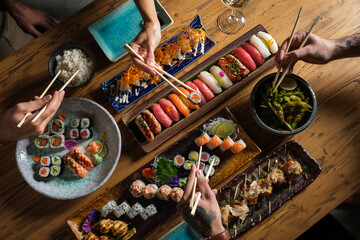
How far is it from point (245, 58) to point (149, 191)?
1.49m

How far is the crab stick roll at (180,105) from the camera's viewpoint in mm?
2529

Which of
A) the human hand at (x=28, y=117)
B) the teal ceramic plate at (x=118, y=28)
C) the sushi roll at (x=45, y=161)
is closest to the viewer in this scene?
the human hand at (x=28, y=117)

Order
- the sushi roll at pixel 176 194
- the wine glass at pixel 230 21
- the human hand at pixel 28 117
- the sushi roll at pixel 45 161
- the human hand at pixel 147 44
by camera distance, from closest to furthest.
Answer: the human hand at pixel 28 117 < the human hand at pixel 147 44 < the sushi roll at pixel 176 194 < the sushi roll at pixel 45 161 < the wine glass at pixel 230 21

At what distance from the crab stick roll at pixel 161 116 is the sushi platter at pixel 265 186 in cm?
77

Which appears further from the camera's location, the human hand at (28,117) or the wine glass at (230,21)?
the wine glass at (230,21)

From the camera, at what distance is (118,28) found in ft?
8.78

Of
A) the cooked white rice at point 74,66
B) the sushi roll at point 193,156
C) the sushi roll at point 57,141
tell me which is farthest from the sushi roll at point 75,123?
the sushi roll at point 193,156

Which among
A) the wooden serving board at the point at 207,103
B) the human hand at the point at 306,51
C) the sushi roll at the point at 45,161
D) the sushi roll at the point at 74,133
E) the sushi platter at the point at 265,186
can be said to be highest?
the sushi roll at the point at 74,133

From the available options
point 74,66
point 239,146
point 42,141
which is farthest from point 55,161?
point 239,146

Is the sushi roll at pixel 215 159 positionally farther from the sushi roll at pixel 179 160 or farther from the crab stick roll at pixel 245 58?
the crab stick roll at pixel 245 58

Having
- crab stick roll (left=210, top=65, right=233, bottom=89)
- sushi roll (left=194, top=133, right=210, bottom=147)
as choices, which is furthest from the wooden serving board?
sushi roll (left=194, top=133, right=210, bottom=147)

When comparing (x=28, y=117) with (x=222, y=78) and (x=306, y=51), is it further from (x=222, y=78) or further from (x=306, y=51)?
(x=306, y=51)

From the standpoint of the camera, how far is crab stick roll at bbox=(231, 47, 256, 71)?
2.60 metres

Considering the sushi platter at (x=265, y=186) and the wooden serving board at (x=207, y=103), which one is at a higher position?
the wooden serving board at (x=207, y=103)
